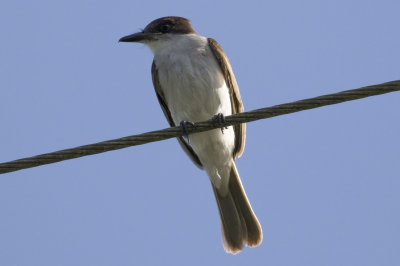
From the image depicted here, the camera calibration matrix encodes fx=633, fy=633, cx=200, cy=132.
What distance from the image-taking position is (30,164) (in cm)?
477

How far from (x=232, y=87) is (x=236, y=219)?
1.79m

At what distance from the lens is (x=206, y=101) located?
24.7 feet

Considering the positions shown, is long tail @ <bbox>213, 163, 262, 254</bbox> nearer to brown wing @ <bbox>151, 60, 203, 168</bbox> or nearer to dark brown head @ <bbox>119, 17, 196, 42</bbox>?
brown wing @ <bbox>151, 60, 203, 168</bbox>

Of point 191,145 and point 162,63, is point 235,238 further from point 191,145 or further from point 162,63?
point 162,63

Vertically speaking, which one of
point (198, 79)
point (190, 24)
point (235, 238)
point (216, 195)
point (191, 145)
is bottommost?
point (235, 238)

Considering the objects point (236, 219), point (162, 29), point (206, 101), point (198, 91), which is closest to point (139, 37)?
point (162, 29)

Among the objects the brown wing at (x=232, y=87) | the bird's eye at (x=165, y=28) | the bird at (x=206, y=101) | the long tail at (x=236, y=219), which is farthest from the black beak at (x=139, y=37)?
the long tail at (x=236, y=219)

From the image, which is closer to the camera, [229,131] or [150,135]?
[150,135]

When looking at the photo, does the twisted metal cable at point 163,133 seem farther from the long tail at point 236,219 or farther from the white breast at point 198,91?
the long tail at point 236,219

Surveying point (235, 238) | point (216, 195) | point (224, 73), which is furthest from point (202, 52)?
point (235, 238)

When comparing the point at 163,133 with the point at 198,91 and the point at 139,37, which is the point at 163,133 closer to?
the point at 198,91

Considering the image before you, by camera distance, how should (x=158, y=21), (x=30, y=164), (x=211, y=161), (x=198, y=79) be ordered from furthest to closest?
(x=158, y=21) → (x=211, y=161) → (x=198, y=79) → (x=30, y=164)

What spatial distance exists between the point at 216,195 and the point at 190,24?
245 centimetres

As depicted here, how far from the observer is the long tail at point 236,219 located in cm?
834
